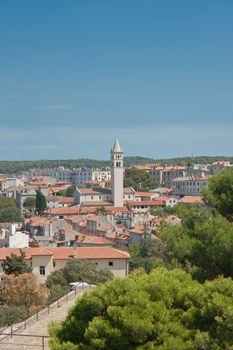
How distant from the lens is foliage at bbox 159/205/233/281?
33.8 ft

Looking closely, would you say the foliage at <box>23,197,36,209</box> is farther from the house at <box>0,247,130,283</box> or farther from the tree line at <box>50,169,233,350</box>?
the tree line at <box>50,169,233,350</box>

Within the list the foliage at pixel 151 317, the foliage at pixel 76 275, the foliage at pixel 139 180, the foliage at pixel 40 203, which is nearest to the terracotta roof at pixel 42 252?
the foliage at pixel 76 275

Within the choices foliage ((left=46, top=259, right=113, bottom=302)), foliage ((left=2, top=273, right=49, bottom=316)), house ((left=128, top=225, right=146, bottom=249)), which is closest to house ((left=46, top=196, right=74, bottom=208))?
house ((left=128, top=225, right=146, bottom=249))

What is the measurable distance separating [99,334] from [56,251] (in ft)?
96.0

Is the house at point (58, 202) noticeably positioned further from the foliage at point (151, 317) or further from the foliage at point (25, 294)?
the foliage at point (151, 317)

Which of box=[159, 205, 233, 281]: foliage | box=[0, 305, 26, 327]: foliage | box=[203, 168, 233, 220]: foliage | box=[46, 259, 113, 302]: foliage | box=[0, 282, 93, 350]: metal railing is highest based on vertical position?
box=[203, 168, 233, 220]: foliage

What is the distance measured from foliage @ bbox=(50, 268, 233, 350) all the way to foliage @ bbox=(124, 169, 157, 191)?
96320mm

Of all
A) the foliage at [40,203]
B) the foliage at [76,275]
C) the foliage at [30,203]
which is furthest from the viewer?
the foliage at [30,203]

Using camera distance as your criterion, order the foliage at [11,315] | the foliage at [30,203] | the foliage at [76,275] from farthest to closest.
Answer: the foliage at [30,203] < the foliage at [76,275] < the foliage at [11,315]

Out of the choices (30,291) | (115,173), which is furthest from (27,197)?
(30,291)

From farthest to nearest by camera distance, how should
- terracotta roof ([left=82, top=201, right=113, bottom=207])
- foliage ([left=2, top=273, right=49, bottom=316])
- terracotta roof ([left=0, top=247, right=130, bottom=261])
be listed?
terracotta roof ([left=82, top=201, right=113, bottom=207]) < terracotta roof ([left=0, top=247, right=130, bottom=261]) < foliage ([left=2, top=273, right=49, bottom=316])

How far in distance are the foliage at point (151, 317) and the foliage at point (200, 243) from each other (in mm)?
1755

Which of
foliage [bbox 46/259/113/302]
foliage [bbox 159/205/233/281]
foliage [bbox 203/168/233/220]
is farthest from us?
foliage [bbox 46/259/113/302]

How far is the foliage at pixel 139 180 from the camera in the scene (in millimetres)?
106250
